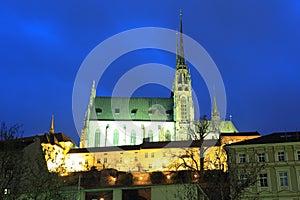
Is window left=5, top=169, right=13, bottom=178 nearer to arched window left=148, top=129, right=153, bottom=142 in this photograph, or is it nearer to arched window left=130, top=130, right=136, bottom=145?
arched window left=130, top=130, right=136, bottom=145

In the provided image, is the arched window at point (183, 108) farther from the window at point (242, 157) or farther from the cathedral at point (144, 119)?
the window at point (242, 157)

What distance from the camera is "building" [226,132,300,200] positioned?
48469mm

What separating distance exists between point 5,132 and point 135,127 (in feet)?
249

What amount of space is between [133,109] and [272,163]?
226 feet

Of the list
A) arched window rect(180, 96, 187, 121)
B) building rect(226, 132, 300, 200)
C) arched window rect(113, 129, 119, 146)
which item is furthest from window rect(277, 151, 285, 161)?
arched window rect(113, 129, 119, 146)

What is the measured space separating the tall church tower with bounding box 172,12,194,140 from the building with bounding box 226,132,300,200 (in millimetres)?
48862

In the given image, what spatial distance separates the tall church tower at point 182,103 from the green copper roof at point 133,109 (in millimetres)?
4201

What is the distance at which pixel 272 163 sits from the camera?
50.4m

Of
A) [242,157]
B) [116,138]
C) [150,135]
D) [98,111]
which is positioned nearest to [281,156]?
[242,157]

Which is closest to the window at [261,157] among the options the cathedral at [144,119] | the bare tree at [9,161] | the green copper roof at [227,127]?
the bare tree at [9,161]

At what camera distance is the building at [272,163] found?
1908 inches

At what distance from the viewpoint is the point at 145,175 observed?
75.7m

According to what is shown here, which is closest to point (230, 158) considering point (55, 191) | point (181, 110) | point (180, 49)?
point (55, 191)

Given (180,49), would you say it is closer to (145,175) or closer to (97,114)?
(97,114)
